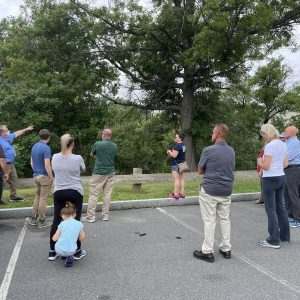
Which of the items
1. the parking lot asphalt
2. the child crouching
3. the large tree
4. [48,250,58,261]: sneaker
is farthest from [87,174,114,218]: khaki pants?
the large tree

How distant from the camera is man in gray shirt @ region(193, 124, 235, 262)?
4.86m

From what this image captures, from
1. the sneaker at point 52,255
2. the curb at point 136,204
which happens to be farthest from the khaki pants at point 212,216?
the curb at point 136,204

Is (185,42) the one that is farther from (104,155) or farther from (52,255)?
(52,255)

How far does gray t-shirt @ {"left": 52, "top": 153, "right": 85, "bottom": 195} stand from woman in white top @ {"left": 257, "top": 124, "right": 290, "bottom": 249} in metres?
2.69

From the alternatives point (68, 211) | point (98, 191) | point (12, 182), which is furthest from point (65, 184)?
point (12, 182)

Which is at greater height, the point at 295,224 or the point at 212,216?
the point at 212,216

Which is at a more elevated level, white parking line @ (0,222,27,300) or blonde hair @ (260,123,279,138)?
blonde hair @ (260,123,279,138)

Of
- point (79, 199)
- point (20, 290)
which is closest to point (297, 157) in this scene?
point (79, 199)

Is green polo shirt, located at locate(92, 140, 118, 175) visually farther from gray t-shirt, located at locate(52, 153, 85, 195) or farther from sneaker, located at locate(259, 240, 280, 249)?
sneaker, located at locate(259, 240, 280, 249)

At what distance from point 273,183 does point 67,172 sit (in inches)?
116

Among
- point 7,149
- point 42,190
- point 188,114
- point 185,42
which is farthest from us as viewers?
point 188,114

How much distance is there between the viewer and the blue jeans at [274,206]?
A: 540 cm

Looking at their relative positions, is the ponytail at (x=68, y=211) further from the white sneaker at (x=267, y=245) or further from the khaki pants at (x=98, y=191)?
the white sneaker at (x=267, y=245)

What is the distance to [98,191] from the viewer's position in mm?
7164
